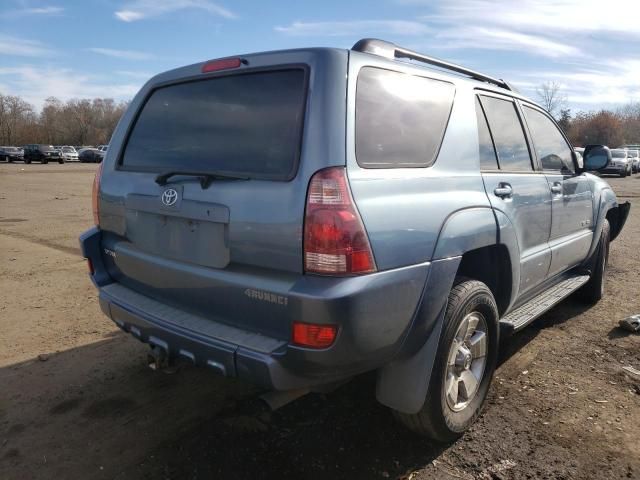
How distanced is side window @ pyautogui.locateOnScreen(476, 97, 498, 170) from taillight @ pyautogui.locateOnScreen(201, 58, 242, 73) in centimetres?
146

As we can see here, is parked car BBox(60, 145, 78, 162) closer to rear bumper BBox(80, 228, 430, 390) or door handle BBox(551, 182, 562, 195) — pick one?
Answer: door handle BBox(551, 182, 562, 195)

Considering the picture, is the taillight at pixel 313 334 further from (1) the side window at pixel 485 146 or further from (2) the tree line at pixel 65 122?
(2) the tree line at pixel 65 122

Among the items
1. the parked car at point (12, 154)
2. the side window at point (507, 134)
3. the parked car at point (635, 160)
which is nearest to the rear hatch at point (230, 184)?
the side window at point (507, 134)

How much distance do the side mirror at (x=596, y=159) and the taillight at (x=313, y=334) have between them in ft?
11.6

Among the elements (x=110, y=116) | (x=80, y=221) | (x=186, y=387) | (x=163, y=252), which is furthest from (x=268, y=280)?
(x=110, y=116)

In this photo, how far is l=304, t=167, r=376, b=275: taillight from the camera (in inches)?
79.9

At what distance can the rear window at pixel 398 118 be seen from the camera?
2254 mm

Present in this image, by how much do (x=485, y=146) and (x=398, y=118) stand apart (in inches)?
33.9

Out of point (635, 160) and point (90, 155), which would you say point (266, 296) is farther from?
point (90, 155)

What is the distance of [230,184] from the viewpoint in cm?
228

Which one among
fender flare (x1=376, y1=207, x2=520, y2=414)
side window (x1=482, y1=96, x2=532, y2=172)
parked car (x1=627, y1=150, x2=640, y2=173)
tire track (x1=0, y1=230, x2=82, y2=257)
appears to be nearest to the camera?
fender flare (x1=376, y1=207, x2=520, y2=414)

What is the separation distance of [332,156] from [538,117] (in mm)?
2769

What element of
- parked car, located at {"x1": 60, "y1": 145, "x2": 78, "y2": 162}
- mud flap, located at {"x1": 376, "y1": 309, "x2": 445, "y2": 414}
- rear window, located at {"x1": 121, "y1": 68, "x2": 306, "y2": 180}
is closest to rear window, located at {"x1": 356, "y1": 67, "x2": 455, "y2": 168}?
rear window, located at {"x1": 121, "y1": 68, "x2": 306, "y2": 180}

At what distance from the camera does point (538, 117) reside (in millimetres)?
4137
